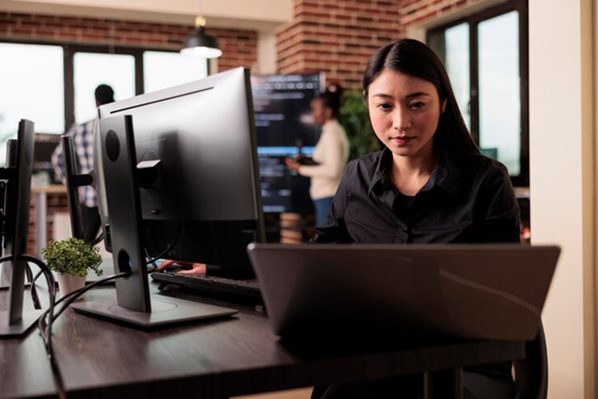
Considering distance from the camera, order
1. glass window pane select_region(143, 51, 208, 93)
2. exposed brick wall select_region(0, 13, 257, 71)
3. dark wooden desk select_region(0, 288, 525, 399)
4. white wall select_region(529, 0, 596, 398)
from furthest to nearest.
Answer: glass window pane select_region(143, 51, 208, 93) → exposed brick wall select_region(0, 13, 257, 71) → white wall select_region(529, 0, 596, 398) → dark wooden desk select_region(0, 288, 525, 399)

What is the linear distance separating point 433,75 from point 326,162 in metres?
4.25

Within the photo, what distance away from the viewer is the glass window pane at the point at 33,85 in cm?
691

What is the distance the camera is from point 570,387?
225cm

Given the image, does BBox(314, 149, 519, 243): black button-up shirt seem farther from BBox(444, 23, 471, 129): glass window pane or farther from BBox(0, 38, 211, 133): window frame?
BBox(0, 38, 211, 133): window frame

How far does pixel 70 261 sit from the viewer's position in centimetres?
146

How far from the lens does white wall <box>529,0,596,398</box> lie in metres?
2.22

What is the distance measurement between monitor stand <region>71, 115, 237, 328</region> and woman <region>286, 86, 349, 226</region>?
Answer: 4.55m

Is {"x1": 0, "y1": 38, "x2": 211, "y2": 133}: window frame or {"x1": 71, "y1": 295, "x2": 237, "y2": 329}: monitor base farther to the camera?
{"x1": 0, "y1": 38, "x2": 211, "y2": 133}: window frame

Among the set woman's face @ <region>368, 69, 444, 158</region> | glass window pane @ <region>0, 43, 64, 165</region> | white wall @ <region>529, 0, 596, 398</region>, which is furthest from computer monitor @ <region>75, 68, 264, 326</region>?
glass window pane @ <region>0, 43, 64, 165</region>

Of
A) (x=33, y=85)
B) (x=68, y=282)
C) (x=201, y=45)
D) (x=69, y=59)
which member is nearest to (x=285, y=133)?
(x=201, y=45)

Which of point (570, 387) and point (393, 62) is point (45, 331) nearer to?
point (393, 62)

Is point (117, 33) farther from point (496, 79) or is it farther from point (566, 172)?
point (566, 172)

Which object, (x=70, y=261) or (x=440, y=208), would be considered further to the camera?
(x=440, y=208)

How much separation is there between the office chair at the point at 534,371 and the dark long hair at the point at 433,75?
558 mm
